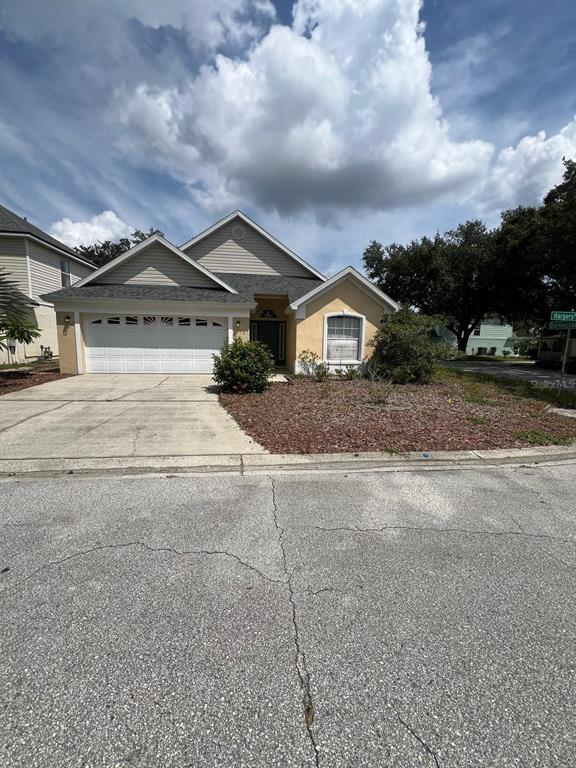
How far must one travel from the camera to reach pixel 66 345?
12703 millimetres

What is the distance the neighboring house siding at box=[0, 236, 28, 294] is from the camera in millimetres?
17609

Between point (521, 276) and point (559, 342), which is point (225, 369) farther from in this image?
point (559, 342)

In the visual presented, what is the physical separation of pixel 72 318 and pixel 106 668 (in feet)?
44.0

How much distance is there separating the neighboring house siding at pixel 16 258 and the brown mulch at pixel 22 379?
7.84m

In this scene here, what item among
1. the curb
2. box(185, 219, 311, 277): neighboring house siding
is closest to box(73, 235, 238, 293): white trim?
box(185, 219, 311, 277): neighboring house siding

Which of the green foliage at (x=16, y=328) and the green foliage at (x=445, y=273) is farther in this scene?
the green foliage at (x=445, y=273)

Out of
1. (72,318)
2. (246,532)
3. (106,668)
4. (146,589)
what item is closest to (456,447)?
(246,532)

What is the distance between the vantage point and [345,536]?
3.16 meters

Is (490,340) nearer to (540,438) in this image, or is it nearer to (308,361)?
(308,361)

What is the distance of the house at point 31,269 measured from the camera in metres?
17.4

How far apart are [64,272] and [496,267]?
28.5 metres

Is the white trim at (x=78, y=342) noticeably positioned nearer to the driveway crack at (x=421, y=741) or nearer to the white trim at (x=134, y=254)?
the white trim at (x=134, y=254)

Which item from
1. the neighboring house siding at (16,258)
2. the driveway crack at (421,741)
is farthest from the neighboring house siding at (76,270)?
the driveway crack at (421,741)

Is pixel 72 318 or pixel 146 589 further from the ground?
pixel 72 318
